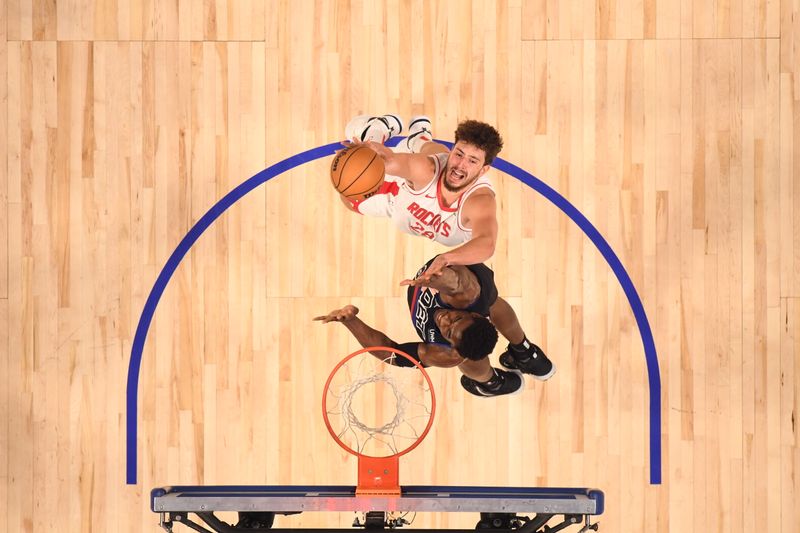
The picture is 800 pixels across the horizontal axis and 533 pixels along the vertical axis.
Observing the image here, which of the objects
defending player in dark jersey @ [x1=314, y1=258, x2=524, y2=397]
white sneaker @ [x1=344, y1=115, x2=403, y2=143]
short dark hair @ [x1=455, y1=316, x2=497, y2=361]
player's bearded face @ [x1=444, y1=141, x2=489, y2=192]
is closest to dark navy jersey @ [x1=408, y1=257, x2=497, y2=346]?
defending player in dark jersey @ [x1=314, y1=258, x2=524, y2=397]

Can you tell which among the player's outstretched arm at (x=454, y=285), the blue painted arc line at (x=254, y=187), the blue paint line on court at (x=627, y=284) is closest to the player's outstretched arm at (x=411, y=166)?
the blue painted arc line at (x=254, y=187)

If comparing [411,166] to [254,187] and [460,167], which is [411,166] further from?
[254,187]

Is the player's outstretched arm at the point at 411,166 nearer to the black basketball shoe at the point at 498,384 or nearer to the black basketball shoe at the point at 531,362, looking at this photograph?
the black basketball shoe at the point at 531,362

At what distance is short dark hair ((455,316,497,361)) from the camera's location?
531 centimetres

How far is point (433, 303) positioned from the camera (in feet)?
17.5

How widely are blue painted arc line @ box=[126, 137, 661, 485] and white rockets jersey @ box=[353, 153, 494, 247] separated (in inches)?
17.0

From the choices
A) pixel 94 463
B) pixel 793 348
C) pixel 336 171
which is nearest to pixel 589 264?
pixel 793 348

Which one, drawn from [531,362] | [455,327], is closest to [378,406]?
[455,327]

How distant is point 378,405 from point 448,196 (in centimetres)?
167

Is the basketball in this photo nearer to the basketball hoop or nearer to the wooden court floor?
the wooden court floor

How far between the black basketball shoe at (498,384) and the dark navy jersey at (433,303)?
41cm

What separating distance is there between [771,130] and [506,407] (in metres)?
3.01

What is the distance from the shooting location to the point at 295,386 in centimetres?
563

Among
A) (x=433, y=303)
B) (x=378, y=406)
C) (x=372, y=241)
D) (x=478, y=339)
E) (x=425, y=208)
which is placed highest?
(x=425, y=208)
